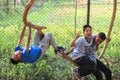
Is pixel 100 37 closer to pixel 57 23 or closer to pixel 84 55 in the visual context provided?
pixel 84 55

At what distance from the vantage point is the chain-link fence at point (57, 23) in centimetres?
750

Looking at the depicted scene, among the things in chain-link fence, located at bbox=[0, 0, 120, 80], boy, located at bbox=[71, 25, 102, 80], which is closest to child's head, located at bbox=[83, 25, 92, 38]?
boy, located at bbox=[71, 25, 102, 80]

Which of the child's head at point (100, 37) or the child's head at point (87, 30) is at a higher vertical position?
the child's head at point (87, 30)

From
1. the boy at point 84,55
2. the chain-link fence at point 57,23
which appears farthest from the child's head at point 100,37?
the chain-link fence at point 57,23

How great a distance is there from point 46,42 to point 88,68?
2.69 feet

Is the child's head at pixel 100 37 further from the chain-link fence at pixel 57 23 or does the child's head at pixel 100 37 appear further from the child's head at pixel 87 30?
the chain-link fence at pixel 57 23

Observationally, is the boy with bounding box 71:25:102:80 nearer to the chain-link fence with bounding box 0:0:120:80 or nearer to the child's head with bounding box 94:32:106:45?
the child's head with bounding box 94:32:106:45

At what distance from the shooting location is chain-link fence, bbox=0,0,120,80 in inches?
295

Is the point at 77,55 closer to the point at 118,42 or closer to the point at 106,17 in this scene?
the point at 118,42

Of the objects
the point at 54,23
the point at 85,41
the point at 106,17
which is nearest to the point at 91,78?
the point at 85,41

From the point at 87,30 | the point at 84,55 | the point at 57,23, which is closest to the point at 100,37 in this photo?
the point at 87,30

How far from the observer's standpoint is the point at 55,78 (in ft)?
24.2

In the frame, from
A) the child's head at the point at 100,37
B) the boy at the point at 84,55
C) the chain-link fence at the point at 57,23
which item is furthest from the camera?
the chain-link fence at the point at 57,23

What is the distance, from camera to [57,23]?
9617 mm
